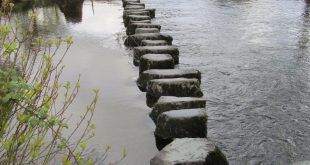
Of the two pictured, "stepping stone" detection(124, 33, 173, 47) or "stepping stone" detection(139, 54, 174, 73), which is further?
"stepping stone" detection(124, 33, 173, 47)

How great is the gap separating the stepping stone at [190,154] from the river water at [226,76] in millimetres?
526

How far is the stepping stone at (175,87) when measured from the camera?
5617mm

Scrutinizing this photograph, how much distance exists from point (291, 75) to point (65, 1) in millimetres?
10373

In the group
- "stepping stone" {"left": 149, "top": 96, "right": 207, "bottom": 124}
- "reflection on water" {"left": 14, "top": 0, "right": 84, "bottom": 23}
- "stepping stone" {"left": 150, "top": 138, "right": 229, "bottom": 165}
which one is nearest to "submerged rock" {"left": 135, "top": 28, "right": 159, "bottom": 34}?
"reflection on water" {"left": 14, "top": 0, "right": 84, "bottom": 23}

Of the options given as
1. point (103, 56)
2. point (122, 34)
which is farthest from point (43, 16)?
point (103, 56)

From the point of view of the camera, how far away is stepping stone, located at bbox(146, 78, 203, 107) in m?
5.62

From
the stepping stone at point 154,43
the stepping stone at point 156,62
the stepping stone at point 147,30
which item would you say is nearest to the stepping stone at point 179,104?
the stepping stone at point 156,62

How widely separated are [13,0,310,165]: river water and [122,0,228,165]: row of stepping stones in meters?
0.23

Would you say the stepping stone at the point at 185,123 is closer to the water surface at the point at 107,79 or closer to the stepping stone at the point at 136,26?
the water surface at the point at 107,79

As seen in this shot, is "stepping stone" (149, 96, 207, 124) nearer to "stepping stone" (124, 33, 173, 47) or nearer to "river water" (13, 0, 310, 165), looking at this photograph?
"river water" (13, 0, 310, 165)

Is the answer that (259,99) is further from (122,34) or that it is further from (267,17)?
(267,17)

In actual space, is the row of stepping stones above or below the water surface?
above

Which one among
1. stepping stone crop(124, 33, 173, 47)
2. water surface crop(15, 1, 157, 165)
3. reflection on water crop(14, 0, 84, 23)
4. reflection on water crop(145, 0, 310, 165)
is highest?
stepping stone crop(124, 33, 173, 47)

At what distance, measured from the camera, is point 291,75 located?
6934 millimetres
